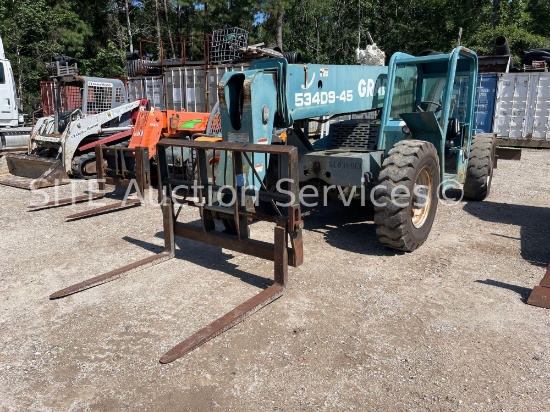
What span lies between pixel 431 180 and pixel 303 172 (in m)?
1.57

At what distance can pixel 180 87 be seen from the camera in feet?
50.9

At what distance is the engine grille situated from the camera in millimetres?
6348

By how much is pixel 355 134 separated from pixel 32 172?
752cm

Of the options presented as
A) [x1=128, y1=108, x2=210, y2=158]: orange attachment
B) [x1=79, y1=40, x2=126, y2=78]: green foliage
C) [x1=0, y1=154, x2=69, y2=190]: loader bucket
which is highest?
[x1=79, y1=40, x2=126, y2=78]: green foliage

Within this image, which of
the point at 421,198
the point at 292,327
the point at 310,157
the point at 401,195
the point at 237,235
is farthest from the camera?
the point at 310,157

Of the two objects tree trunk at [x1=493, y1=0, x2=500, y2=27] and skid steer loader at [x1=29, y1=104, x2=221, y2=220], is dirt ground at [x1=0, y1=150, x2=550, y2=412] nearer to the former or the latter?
skid steer loader at [x1=29, y1=104, x2=221, y2=220]

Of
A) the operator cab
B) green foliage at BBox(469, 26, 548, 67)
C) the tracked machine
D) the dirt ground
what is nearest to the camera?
the dirt ground

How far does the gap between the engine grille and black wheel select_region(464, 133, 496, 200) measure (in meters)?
2.09

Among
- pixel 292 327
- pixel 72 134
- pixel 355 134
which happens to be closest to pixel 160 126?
pixel 72 134

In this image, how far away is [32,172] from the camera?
1028cm

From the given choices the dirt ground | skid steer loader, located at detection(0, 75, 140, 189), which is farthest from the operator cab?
skid steer loader, located at detection(0, 75, 140, 189)

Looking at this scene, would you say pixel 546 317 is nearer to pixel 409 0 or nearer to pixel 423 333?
pixel 423 333

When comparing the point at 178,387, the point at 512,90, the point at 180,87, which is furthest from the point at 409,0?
the point at 178,387

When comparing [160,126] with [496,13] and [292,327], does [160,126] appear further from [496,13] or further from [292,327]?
[496,13]
